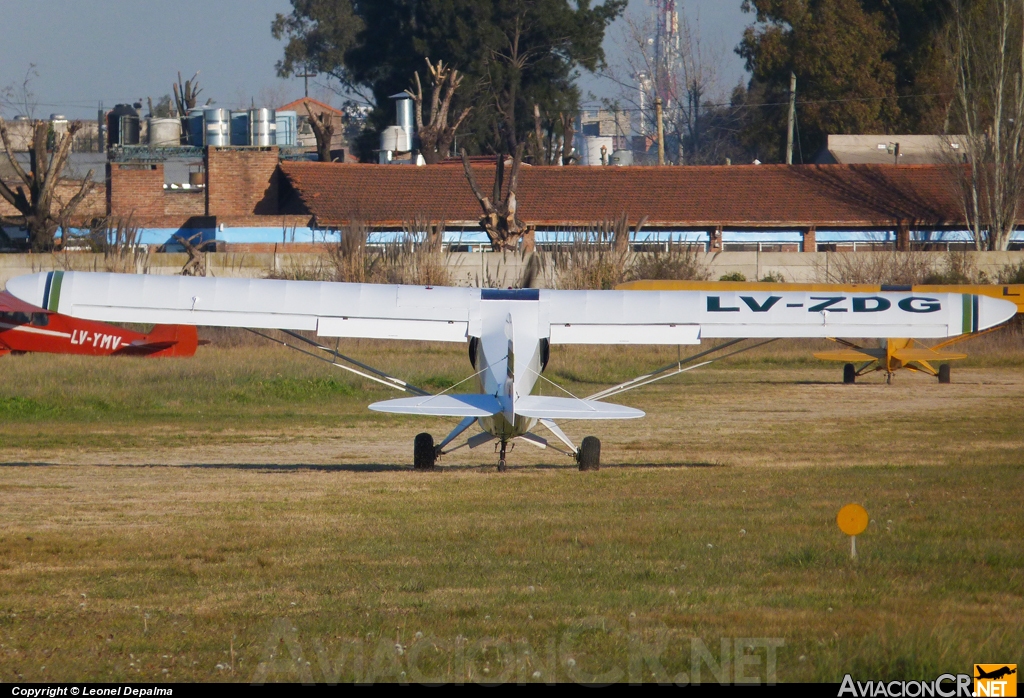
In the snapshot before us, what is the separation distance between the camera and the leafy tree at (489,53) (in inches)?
2082

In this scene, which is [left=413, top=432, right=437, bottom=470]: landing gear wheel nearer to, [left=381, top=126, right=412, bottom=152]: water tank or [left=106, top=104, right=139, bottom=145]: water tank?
[left=381, top=126, right=412, bottom=152]: water tank

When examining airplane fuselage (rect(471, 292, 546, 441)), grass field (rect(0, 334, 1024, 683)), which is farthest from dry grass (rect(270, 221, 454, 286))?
airplane fuselage (rect(471, 292, 546, 441))

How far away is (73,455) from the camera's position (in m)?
12.6

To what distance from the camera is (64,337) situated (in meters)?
20.2

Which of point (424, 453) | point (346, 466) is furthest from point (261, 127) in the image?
point (424, 453)

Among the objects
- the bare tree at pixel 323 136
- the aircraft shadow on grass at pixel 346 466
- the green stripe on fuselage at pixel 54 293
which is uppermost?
the bare tree at pixel 323 136

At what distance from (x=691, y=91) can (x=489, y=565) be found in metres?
80.0

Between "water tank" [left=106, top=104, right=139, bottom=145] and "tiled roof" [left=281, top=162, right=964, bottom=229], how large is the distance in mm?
12566

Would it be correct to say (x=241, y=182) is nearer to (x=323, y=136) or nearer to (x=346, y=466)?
(x=323, y=136)

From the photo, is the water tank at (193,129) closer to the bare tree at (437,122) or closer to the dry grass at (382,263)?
the bare tree at (437,122)

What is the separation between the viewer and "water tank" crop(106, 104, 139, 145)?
5178 centimetres

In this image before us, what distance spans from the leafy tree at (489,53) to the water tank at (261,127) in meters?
5.74

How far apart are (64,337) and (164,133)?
33445mm

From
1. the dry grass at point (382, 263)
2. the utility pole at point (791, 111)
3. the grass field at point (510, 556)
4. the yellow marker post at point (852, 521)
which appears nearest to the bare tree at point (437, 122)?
the utility pole at point (791, 111)
